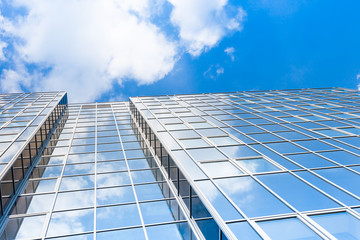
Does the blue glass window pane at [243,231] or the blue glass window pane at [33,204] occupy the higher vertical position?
the blue glass window pane at [33,204]

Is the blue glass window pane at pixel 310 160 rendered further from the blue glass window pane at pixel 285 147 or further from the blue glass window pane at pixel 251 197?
the blue glass window pane at pixel 251 197

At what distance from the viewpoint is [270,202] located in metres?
11.2

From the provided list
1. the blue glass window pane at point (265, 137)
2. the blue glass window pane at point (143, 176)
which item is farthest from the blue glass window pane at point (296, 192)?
the blue glass window pane at point (143, 176)

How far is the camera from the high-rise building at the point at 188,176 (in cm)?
1087

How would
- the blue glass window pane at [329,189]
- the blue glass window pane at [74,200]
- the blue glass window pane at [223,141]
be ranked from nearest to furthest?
1. the blue glass window pane at [329,189]
2. the blue glass window pane at [74,200]
3. the blue glass window pane at [223,141]

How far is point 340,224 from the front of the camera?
9.88 metres

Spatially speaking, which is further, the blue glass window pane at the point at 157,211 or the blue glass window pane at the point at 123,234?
the blue glass window pane at the point at 157,211

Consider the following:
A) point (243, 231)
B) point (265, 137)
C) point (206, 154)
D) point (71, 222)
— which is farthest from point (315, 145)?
point (71, 222)

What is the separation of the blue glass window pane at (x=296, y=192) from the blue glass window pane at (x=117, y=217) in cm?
567

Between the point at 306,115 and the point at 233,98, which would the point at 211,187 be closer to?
the point at 306,115

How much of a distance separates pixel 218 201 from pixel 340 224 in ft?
12.8

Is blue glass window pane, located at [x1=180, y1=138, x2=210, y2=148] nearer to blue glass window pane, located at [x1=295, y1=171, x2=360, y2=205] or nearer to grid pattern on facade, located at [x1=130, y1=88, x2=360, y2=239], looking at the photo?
grid pattern on facade, located at [x1=130, y1=88, x2=360, y2=239]

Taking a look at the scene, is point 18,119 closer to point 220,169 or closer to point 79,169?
point 79,169

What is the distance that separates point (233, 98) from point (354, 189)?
23.1 meters
